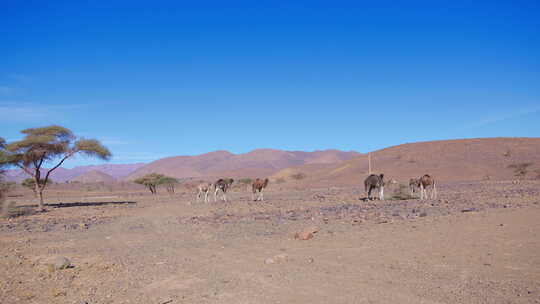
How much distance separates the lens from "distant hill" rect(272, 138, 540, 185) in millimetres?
62156

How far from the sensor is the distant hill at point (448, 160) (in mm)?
62156

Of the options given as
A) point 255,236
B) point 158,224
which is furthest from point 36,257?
point 158,224

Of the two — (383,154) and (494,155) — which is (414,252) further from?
(383,154)

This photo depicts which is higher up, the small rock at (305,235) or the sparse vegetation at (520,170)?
the sparse vegetation at (520,170)

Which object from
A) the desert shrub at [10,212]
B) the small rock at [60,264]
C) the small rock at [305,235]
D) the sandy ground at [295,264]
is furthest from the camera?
the desert shrub at [10,212]

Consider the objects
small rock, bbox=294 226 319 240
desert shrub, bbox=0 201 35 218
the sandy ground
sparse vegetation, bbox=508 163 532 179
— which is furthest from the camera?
sparse vegetation, bbox=508 163 532 179

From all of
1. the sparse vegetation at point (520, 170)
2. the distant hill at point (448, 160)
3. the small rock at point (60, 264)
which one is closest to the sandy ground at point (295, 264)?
the small rock at point (60, 264)

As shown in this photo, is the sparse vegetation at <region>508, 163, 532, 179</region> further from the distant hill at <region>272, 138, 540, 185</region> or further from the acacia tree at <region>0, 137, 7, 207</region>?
the acacia tree at <region>0, 137, 7, 207</region>

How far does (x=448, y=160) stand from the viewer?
71.6 m

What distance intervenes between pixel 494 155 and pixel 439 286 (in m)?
75.9

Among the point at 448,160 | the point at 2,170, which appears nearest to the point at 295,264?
the point at 2,170

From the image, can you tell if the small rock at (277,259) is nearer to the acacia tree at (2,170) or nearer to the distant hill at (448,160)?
the acacia tree at (2,170)

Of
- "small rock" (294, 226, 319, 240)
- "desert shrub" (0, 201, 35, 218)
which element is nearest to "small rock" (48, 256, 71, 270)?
"small rock" (294, 226, 319, 240)

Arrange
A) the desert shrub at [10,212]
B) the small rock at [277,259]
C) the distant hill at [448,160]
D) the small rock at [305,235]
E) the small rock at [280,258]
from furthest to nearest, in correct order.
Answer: the distant hill at [448,160], the desert shrub at [10,212], the small rock at [305,235], the small rock at [280,258], the small rock at [277,259]
